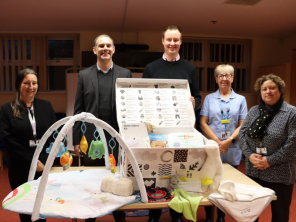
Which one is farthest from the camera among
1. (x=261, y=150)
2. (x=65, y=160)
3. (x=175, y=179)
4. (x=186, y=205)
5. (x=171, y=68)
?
(x=171, y=68)

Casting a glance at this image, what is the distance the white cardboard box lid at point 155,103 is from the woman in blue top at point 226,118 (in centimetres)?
55

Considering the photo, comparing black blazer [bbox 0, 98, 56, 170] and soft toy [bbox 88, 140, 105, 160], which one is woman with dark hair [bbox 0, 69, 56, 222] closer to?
black blazer [bbox 0, 98, 56, 170]

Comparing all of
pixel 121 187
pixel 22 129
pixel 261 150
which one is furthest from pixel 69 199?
pixel 261 150

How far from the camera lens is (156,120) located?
5.96 feet

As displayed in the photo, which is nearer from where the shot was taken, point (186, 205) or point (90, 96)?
point (186, 205)

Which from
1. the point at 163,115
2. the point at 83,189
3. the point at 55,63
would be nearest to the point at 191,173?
the point at 163,115

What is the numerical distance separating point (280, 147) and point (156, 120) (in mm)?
818

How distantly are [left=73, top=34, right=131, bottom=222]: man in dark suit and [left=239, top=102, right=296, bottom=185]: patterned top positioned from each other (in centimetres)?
99

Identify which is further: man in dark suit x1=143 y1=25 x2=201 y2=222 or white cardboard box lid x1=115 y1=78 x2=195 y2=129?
man in dark suit x1=143 y1=25 x2=201 y2=222

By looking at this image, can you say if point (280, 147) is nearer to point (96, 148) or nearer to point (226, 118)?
point (226, 118)

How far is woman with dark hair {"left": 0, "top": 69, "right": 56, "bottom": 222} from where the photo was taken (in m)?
1.98

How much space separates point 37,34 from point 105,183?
5601 millimetres

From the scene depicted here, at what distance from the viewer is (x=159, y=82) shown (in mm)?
1939

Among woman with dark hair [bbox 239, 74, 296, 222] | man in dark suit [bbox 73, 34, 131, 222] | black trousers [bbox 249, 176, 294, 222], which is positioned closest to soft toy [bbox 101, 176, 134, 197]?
man in dark suit [bbox 73, 34, 131, 222]
